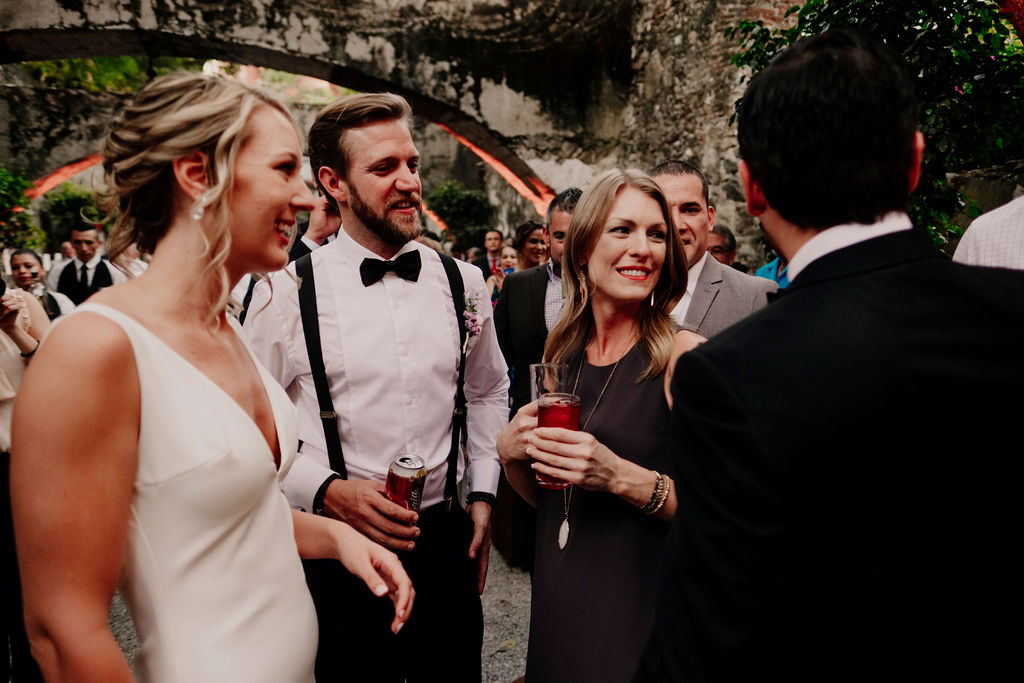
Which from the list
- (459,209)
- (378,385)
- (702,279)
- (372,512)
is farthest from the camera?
(459,209)

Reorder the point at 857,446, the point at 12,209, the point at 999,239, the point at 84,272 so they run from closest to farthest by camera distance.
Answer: the point at 857,446 < the point at 999,239 < the point at 84,272 < the point at 12,209

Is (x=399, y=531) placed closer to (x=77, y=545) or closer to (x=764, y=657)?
(x=77, y=545)

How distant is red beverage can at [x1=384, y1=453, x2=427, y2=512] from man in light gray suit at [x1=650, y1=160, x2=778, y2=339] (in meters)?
1.30

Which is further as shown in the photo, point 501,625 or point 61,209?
point 61,209

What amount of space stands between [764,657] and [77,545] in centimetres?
101

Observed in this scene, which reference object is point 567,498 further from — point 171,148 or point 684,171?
point 684,171

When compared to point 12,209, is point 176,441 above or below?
above

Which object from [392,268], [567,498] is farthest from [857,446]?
[392,268]

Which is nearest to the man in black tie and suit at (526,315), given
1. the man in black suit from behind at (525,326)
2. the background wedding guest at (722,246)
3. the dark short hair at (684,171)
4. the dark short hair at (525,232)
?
the man in black suit from behind at (525,326)

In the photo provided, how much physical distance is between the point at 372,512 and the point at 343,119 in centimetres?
119

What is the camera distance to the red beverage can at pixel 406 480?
5.20 ft

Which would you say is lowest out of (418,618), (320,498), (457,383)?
(418,618)

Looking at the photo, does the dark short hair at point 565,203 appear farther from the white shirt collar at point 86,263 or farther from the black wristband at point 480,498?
the white shirt collar at point 86,263

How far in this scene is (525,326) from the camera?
366cm
